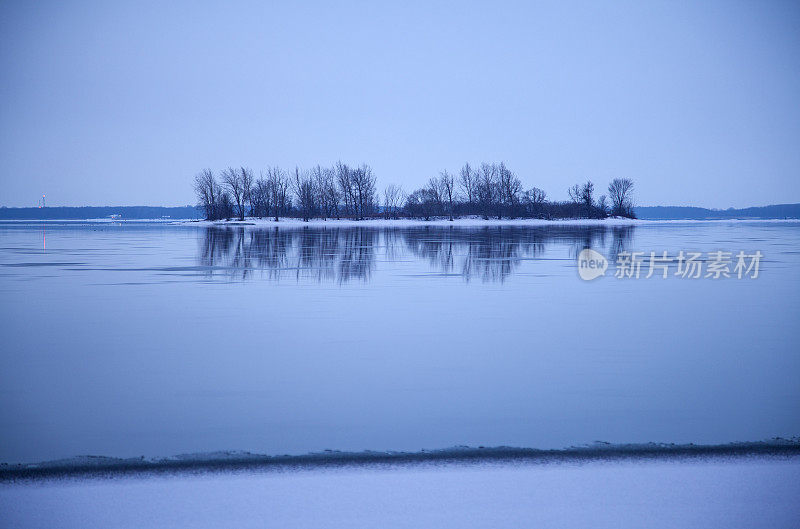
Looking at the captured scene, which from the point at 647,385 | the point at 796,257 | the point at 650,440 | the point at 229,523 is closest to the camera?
the point at 229,523

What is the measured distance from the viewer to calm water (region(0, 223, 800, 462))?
485 cm

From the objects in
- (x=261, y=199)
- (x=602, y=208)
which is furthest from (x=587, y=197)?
(x=261, y=199)

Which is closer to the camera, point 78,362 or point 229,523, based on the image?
point 229,523

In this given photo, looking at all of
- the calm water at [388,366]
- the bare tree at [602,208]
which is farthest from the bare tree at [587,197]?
the calm water at [388,366]

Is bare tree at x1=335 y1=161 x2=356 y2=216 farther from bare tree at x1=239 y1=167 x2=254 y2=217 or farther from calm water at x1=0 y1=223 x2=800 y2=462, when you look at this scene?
calm water at x1=0 y1=223 x2=800 y2=462

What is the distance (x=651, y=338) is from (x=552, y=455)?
434 cm

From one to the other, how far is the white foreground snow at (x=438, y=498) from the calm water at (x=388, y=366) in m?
0.56

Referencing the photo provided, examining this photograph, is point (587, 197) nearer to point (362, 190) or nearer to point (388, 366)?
point (362, 190)

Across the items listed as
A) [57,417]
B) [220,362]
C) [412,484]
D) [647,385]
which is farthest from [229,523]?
[647,385]

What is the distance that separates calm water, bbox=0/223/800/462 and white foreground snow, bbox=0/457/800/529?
56cm

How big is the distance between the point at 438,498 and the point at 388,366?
310 cm

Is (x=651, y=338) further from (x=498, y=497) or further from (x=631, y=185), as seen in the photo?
(x=631, y=185)

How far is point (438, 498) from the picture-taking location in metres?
3.64

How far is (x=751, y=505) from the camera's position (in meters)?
3.59
